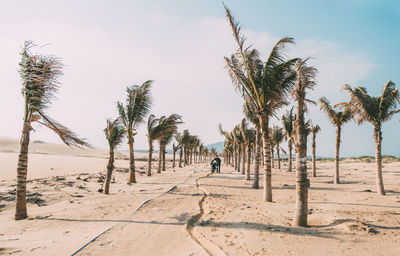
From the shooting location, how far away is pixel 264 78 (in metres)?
9.12

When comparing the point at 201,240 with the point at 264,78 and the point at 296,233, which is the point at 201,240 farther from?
the point at 264,78

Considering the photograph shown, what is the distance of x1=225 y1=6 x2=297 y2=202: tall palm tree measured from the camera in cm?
908

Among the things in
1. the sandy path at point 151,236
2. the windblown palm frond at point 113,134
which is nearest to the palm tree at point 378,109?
the sandy path at point 151,236

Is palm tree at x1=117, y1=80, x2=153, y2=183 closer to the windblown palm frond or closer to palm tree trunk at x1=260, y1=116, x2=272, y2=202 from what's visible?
the windblown palm frond

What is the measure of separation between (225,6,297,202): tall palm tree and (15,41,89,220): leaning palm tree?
666 cm

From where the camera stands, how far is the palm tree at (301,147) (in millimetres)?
6029

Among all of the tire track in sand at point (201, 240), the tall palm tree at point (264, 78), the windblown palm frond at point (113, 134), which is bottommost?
the tire track in sand at point (201, 240)

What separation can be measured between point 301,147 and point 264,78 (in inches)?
154

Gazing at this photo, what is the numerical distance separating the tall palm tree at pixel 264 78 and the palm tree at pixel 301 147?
246 cm

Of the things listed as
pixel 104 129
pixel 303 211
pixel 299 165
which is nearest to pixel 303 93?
pixel 299 165

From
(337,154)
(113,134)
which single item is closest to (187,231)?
(113,134)

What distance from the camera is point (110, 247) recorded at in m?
4.62

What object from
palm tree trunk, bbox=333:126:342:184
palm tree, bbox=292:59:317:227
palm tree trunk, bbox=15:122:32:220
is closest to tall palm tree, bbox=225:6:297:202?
palm tree, bbox=292:59:317:227

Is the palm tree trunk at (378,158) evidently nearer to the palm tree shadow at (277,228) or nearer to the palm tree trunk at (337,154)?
the palm tree trunk at (337,154)
